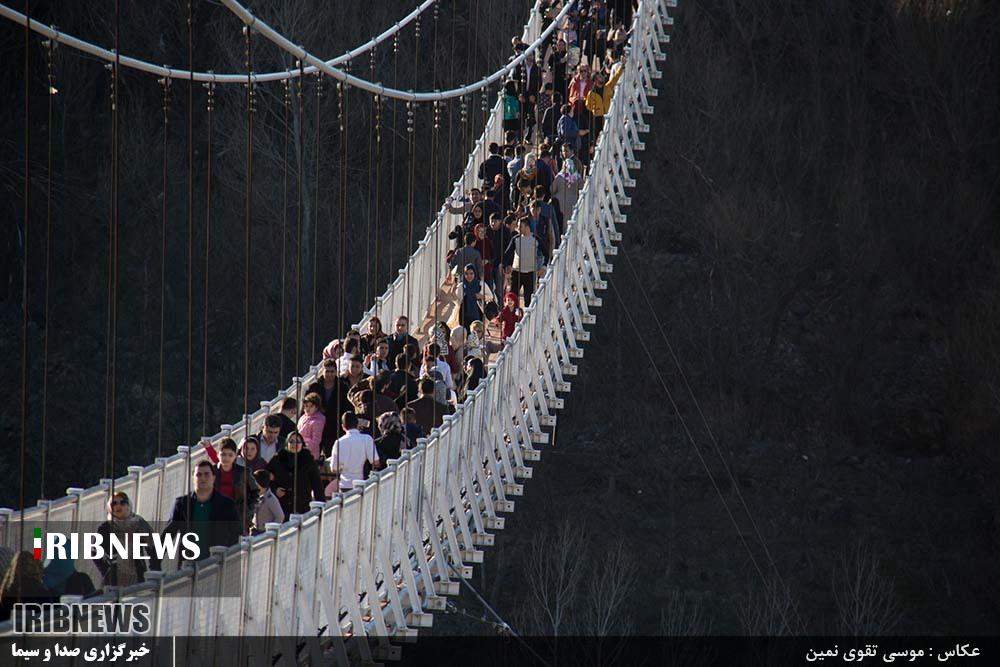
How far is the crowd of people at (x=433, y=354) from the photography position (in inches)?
426

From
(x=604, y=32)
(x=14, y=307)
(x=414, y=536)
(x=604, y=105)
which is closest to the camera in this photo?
(x=414, y=536)

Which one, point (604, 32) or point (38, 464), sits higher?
point (604, 32)

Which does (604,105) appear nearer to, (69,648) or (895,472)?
(69,648)

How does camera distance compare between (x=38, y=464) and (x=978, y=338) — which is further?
(x=978, y=338)

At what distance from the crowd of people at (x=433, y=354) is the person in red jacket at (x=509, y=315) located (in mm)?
11

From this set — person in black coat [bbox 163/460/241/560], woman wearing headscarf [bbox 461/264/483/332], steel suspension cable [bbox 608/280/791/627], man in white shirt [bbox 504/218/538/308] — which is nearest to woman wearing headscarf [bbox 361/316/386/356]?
woman wearing headscarf [bbox 461/264/483/332]

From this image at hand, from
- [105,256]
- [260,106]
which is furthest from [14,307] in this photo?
[260,106]

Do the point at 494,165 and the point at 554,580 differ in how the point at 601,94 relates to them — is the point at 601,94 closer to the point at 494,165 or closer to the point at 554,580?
the point at 494,165

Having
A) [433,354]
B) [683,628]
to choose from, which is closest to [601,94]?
[433,354]

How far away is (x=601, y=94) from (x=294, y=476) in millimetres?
9341

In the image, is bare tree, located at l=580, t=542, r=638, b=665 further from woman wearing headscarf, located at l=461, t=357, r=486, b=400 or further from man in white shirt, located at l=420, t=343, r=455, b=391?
man in white shirt, located at l=420, t=343, r=455, b=391

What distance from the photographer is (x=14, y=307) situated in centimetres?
4025

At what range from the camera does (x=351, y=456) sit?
1257cm

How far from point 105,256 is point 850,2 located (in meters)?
16.7
